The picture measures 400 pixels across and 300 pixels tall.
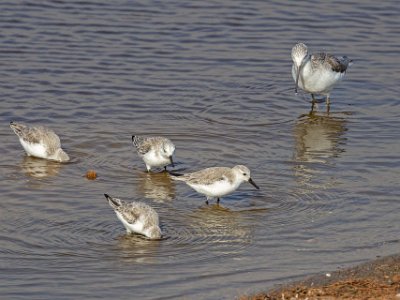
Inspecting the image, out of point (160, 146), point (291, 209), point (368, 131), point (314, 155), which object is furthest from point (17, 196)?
point (368, 131)

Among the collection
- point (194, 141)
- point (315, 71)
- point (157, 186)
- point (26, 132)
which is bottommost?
point (157, 186)

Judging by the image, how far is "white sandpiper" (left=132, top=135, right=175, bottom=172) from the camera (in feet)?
42.5

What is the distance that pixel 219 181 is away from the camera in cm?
1182

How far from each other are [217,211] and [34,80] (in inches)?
227

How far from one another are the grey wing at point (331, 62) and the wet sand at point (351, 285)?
7.16 meters

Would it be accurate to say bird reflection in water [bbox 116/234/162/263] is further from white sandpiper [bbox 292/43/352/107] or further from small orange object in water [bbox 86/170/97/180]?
white sandpiper [bbox 292/43/352/107]

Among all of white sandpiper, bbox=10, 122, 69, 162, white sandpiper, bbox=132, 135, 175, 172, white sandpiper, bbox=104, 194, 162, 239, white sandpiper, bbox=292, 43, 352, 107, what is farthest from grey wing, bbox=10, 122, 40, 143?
white sandpiper, bbox=292, 43, 352, 107

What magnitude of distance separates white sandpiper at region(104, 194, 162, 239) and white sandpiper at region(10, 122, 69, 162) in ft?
8.60

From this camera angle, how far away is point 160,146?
1298cm

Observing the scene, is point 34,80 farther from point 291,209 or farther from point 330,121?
point 291,209

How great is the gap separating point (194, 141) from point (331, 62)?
Answer: 10.6ft

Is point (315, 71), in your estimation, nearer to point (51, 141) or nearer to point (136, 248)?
point (51, 141)

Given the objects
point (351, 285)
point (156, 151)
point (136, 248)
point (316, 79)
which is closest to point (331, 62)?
point (316, 79)

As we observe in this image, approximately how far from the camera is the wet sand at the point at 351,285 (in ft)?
26.2
